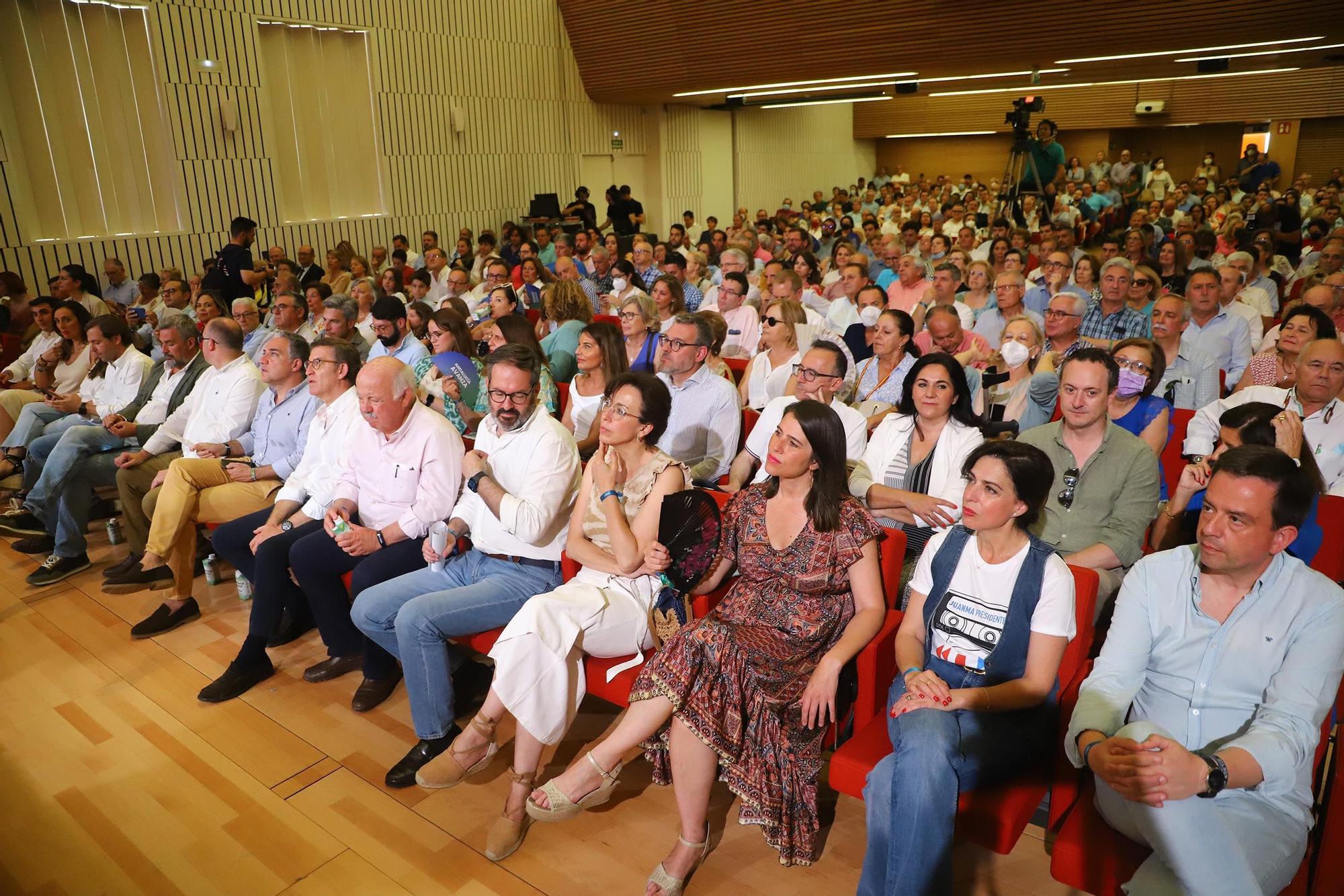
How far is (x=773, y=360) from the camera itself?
4.56 m

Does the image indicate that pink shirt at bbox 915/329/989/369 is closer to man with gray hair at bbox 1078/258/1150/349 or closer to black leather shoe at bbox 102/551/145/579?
man with gray hair at bbox 1078/258/1150/349

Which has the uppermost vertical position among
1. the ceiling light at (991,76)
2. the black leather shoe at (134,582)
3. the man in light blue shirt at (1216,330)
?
the ceiling light at (991,76)

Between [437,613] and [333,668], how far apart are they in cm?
97

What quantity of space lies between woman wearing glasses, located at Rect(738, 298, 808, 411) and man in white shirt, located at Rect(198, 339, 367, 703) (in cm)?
196

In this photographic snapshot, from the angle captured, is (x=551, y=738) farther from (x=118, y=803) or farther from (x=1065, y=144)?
(x=1065, y=144)

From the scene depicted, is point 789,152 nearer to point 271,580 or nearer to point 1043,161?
point 1043,161

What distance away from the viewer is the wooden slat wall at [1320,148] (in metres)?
16.3

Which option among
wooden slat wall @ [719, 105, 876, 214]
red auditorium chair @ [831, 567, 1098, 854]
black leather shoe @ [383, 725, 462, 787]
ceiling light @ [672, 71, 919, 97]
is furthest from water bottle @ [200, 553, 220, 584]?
wooden slat wall @ [719, 105, 876, 214]

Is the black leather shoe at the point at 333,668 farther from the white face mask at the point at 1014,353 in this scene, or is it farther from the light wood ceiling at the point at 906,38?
the light wood ceiling at the point at 906,38

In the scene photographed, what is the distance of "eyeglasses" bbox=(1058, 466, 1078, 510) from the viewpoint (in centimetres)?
274

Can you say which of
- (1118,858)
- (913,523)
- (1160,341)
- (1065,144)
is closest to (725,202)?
(1065,144)

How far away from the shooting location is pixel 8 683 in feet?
11.2

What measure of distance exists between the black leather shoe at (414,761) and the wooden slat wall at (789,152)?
51.2 ft

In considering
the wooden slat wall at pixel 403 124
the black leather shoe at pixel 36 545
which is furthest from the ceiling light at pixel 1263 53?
the black leather shoe at pixel 36 545
